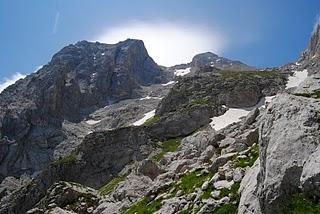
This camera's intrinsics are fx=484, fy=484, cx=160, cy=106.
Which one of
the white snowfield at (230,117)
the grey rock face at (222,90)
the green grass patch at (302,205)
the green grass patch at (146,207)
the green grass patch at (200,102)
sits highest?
the grey rock face at (222,90)

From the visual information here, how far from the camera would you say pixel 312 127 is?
64.1 ft

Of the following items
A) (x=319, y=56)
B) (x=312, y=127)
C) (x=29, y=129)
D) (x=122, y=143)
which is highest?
(x=319, y=56)

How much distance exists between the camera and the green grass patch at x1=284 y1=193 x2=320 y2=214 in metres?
17.7

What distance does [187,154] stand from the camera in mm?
74750

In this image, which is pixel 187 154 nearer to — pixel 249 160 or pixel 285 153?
pixel 249 160

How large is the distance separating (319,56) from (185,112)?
98.4 metres

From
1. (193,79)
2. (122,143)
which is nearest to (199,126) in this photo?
(122,143)

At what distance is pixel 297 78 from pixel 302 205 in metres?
141

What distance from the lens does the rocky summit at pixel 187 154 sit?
19.3m

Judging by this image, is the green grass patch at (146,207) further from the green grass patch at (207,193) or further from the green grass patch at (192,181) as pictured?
the green grass patch at (207,193)

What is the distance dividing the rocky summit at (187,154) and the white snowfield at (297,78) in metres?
1.10

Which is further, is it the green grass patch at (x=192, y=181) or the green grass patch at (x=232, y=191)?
the green grass patch at (x=192, y=181)

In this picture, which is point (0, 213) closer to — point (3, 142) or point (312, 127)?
point (3, 142)

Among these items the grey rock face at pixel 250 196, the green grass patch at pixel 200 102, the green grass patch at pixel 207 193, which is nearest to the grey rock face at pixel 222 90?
the green grass patch at pixel 200 102
